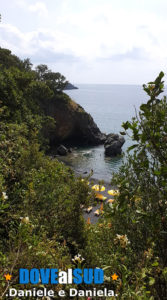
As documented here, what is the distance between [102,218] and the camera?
8828 millimetres

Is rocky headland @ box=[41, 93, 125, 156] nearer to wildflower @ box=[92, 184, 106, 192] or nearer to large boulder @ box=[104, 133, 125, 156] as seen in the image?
large boulder @ box=[104, 133, 125, 156]

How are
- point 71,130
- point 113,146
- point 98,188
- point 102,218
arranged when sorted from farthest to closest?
point 71,130 < point 113,146 < point 98,188 < point 102,218

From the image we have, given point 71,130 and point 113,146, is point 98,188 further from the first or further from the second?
point 71,130

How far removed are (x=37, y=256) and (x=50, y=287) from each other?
533 mm

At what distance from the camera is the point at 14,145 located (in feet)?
36.7

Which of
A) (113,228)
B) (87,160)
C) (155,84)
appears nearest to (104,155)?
(87,160)

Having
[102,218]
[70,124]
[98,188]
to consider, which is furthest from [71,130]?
[102,218]

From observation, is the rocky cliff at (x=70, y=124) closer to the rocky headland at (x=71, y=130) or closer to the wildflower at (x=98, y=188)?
the rocky headland at (x=71, y=130)

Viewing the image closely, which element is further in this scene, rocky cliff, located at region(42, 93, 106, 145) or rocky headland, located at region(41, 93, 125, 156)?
rocky cliff, located at region(42, 93, 106, 145)

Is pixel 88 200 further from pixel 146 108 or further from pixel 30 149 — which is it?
pixel 146 108

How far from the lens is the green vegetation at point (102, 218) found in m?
3.01

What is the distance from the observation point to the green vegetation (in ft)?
9.87

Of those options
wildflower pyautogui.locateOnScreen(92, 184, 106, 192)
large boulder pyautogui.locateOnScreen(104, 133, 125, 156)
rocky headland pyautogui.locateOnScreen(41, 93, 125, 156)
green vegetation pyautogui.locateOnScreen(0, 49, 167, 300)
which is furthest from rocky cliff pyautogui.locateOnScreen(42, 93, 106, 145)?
green vegetation pyautogui.locateOnScreen(0, 49, 167, 300)

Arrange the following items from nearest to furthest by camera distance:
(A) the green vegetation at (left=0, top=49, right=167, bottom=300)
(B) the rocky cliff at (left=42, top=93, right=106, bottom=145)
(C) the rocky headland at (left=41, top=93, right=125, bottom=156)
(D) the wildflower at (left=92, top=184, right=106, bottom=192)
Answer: (A) the green vegetation at (left=0, top=49, right=167, bottom=300)
(D) the wildflower at (left=92, top=184, right=106, bottom=192)
(C) the rocky headland at (left=41, top=93, right=125, bottom=156)
(B) the rocky cliff at (left=42, top=93, right=106, bottom=145)
